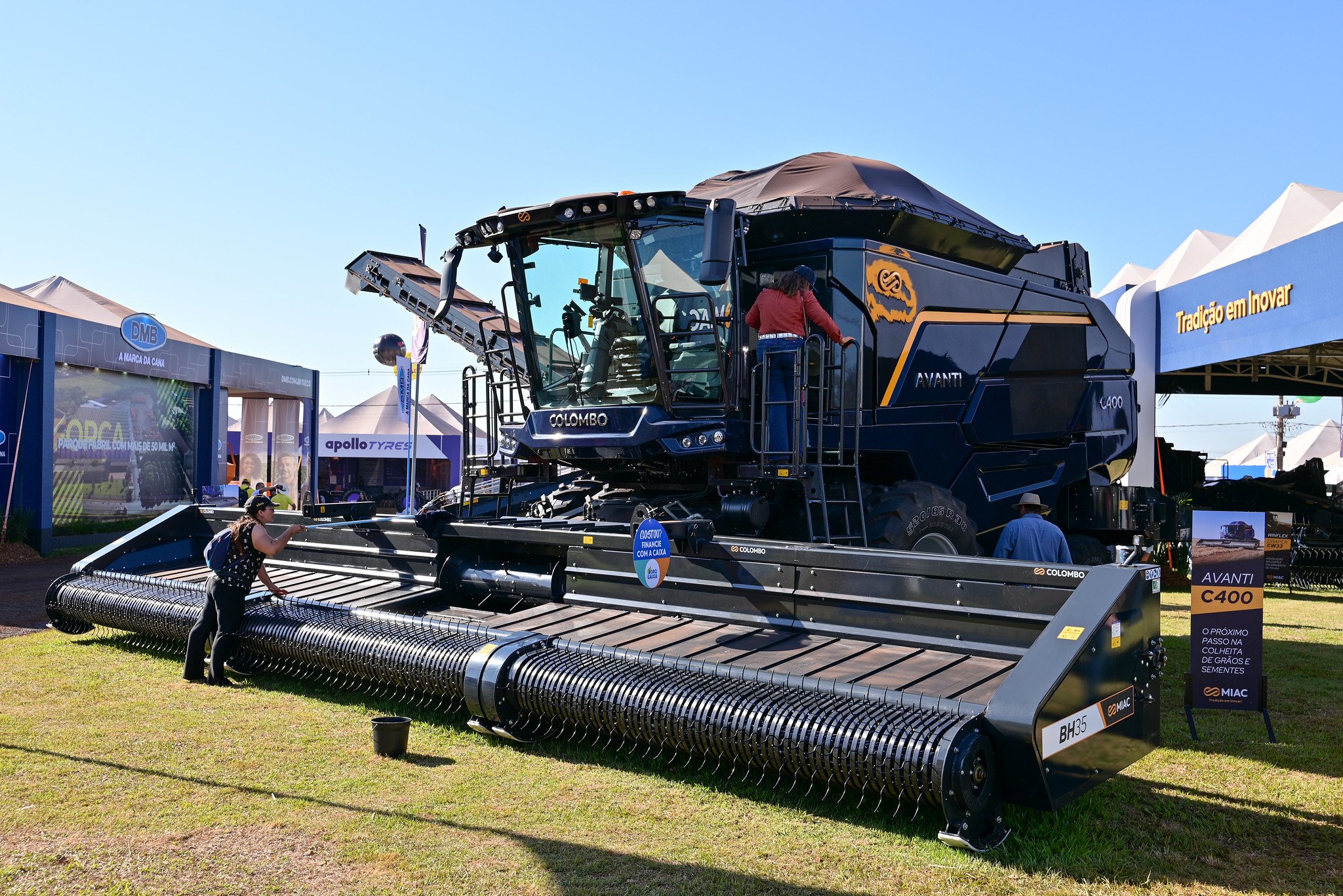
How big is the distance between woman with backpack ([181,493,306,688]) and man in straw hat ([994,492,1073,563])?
15.8 feet

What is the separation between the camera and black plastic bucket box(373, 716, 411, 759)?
5.47 m

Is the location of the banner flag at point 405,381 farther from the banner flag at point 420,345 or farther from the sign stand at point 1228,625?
the sign stand at point 1228,625

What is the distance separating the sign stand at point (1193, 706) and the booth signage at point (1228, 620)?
0.01 meters

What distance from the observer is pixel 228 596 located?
7.14m

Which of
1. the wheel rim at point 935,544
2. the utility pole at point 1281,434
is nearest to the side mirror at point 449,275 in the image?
the wheel rim at point 935,544

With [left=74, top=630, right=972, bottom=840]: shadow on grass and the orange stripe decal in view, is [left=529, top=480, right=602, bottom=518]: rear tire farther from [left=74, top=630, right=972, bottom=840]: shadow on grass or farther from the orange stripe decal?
the orange stripe decal

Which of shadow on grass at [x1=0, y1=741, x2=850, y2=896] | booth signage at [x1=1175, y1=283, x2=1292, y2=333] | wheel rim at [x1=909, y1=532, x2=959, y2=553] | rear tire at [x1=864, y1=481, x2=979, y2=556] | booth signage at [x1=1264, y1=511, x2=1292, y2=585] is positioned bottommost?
shadow on grass at [x1=0, y1=741, x2=850, y2=896]

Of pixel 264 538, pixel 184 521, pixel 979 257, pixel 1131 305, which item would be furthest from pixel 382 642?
pixel 1131 305

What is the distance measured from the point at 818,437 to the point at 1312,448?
138 ft

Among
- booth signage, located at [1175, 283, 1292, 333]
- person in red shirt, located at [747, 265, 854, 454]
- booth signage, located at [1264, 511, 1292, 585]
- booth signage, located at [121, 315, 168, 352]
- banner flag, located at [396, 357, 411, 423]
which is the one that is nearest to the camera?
person in red shirt, located at [747, 265, 854, 454]

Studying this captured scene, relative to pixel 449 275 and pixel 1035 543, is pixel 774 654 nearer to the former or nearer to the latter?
pixel 1035 543

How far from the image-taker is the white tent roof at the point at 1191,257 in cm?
2120

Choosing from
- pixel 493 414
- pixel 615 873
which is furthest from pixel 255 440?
pixel 615 873

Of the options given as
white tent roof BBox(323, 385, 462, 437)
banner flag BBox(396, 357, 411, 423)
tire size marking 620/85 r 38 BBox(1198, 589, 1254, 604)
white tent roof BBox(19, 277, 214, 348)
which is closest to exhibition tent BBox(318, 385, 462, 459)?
white tent roof BBox(323, 385, 462, 437)
